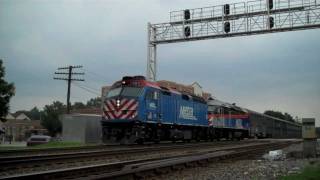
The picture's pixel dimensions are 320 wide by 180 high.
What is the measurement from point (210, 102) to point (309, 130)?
21196 millimetres

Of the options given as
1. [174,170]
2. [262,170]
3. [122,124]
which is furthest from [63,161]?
[122,124]

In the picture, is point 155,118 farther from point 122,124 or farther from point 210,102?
point 210,102

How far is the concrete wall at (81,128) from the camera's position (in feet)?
118

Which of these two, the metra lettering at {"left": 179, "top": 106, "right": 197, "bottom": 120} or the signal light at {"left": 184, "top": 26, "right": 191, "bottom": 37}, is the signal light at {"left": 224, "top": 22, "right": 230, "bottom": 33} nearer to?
the signal light at {"left": 184, "top": 26, "right": 191, "bottom": 37}

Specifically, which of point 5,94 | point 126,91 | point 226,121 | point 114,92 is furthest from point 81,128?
point 5,94

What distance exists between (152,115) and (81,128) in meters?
10.2

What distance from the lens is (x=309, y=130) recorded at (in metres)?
21.5

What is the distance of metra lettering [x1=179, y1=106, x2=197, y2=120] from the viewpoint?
3297cm

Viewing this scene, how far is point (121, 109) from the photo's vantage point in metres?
26.4

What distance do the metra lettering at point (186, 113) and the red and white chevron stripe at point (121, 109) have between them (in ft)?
22.6

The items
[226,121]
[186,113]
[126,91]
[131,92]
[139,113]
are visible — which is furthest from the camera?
[226,121]

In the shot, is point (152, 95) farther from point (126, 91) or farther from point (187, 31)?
point (187, 31)

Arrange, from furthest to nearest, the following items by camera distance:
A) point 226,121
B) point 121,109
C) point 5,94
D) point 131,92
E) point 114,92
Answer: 1. point 5,94
2. point 226,121
3. point 114,92
4. point 131,92
5. point 121,109

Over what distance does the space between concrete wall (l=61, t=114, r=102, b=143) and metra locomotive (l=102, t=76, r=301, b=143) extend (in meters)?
7.26
